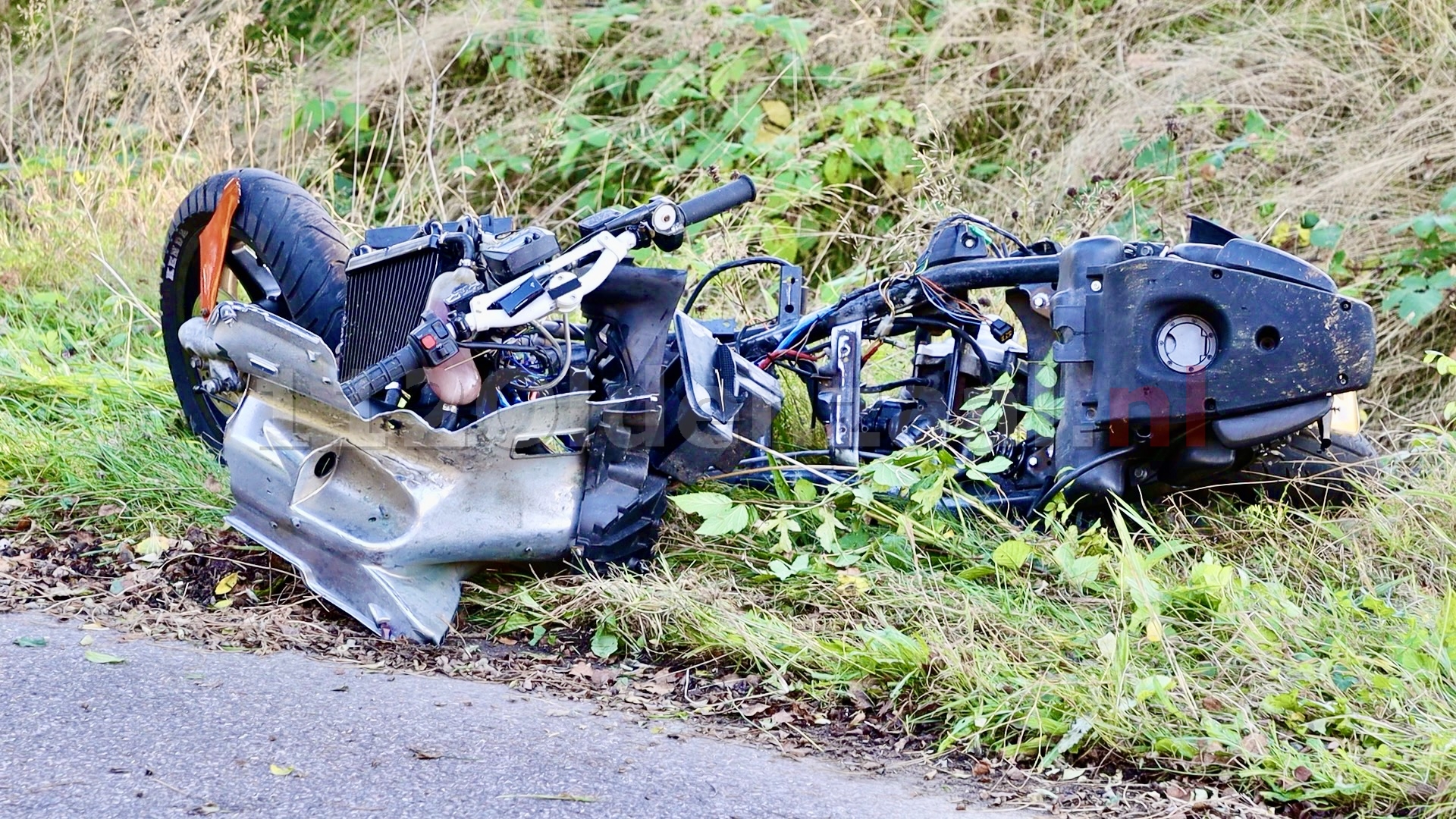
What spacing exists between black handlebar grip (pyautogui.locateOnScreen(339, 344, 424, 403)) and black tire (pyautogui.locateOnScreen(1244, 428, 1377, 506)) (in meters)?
2.19

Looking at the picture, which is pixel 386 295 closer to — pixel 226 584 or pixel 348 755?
pixel 226 584

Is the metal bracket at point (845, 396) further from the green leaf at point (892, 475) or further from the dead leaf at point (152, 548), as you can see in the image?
the dead leaf at point (152, 548)

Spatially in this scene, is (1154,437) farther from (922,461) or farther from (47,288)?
(47,288)

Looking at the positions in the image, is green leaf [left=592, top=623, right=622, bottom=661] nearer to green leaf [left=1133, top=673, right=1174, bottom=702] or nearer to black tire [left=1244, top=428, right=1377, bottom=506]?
green leaf [left=1133, top=673, right=1174, bottom=702]

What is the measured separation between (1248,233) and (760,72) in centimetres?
279

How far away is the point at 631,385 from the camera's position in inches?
138

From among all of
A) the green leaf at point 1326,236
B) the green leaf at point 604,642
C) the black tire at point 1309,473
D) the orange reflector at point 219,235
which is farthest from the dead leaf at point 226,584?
the green leaf at point 1326,236

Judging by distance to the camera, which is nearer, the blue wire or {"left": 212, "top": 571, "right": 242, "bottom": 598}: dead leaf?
{"left": 212, "top": 571, "right": 242, "bottom": 598}: dead leaf

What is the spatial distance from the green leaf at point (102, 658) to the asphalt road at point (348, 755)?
15 mm

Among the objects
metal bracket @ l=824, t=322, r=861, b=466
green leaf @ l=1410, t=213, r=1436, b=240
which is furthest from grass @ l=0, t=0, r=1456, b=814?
green leaf @ l=1410, t=213, r=1436, b=240

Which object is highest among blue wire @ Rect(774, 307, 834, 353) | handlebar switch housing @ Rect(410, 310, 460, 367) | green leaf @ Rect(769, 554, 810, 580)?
handlebar switch housing @ Rect(410, 310, 460, 367)

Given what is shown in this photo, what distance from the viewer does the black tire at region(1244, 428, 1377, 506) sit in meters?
3.77

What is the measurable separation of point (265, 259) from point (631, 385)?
121 cm

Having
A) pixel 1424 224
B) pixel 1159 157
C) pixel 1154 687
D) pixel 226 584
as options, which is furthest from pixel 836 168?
pixel 1154 687
